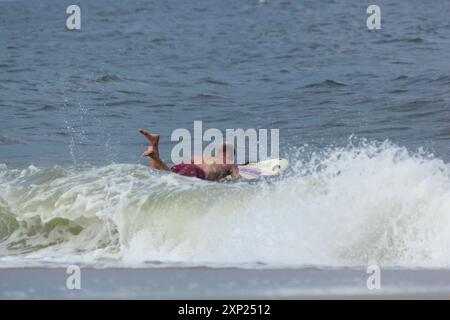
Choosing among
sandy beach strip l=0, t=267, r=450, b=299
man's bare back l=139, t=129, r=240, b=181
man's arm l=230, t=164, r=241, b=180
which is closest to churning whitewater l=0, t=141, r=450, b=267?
man's bare back l=139, t=129, r=240, b=181

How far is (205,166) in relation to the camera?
1003cm

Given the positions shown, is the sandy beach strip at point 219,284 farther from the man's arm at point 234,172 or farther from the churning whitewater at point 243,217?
the man's arm at point 234,172

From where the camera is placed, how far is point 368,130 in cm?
1416

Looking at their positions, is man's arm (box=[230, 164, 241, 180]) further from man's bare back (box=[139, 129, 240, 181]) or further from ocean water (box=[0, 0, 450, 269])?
ocean water (box=[0, 0, 450, 269])

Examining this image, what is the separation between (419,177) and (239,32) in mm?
17734

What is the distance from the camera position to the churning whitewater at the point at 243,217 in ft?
24.2

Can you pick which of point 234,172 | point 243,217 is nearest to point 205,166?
point 234,172

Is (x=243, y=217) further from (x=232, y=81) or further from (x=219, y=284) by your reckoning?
(x=232, y=81)

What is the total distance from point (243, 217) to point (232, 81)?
34.2 ft

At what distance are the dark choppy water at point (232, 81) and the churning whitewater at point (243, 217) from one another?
9.98ft

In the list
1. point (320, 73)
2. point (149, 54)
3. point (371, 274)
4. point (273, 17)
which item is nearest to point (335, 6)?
point (273, 17)

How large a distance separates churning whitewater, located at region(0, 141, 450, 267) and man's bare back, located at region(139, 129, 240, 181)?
18 cm
